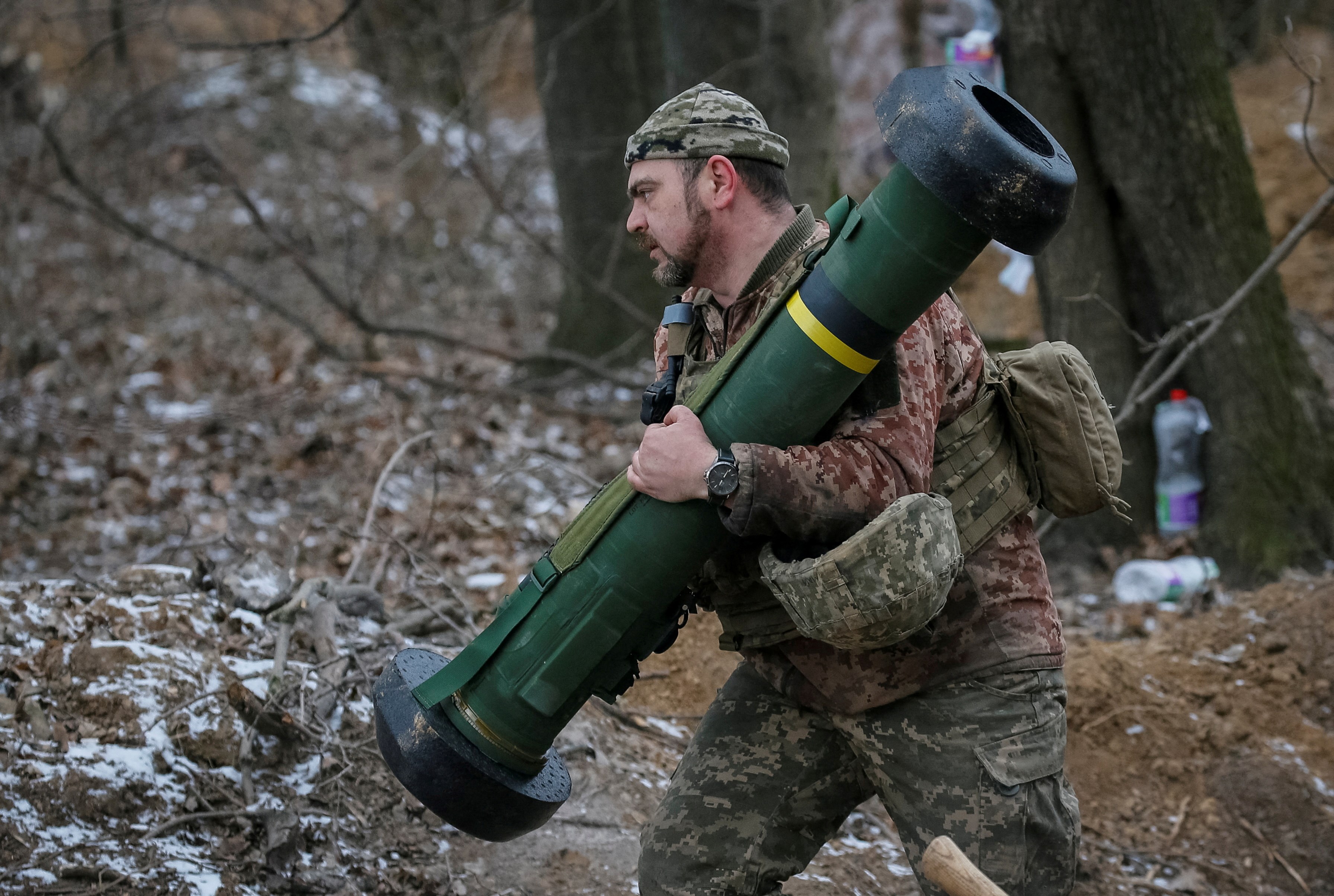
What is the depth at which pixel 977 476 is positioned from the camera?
237 cm

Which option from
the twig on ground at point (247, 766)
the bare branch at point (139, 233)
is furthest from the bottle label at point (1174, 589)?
the bare branch at point (139, 233)

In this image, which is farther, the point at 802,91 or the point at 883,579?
the point at 802,91

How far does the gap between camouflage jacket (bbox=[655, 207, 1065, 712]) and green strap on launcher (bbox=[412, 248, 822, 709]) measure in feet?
0.59

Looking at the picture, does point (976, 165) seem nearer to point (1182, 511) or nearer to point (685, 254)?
point (685, 254)

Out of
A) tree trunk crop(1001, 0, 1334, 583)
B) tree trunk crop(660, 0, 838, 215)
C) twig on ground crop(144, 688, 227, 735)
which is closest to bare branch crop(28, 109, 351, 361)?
tree trunk crop(660, 0, 838, 215)

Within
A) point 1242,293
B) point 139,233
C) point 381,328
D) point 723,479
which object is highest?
→ point 1242,293

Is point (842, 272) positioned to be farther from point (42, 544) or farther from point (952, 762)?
point (42, 544)

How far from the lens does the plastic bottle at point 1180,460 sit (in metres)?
5.53

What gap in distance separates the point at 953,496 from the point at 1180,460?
378 cm

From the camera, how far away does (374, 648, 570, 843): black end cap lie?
2.29m

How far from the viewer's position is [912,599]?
1.97 m

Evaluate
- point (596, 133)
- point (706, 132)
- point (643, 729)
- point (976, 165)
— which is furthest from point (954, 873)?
point (596, 133)

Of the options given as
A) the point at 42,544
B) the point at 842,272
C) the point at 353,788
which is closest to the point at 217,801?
the point at 353,788

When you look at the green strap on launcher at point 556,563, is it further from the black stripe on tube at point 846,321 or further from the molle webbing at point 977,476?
the molle webbing at point 977,476
